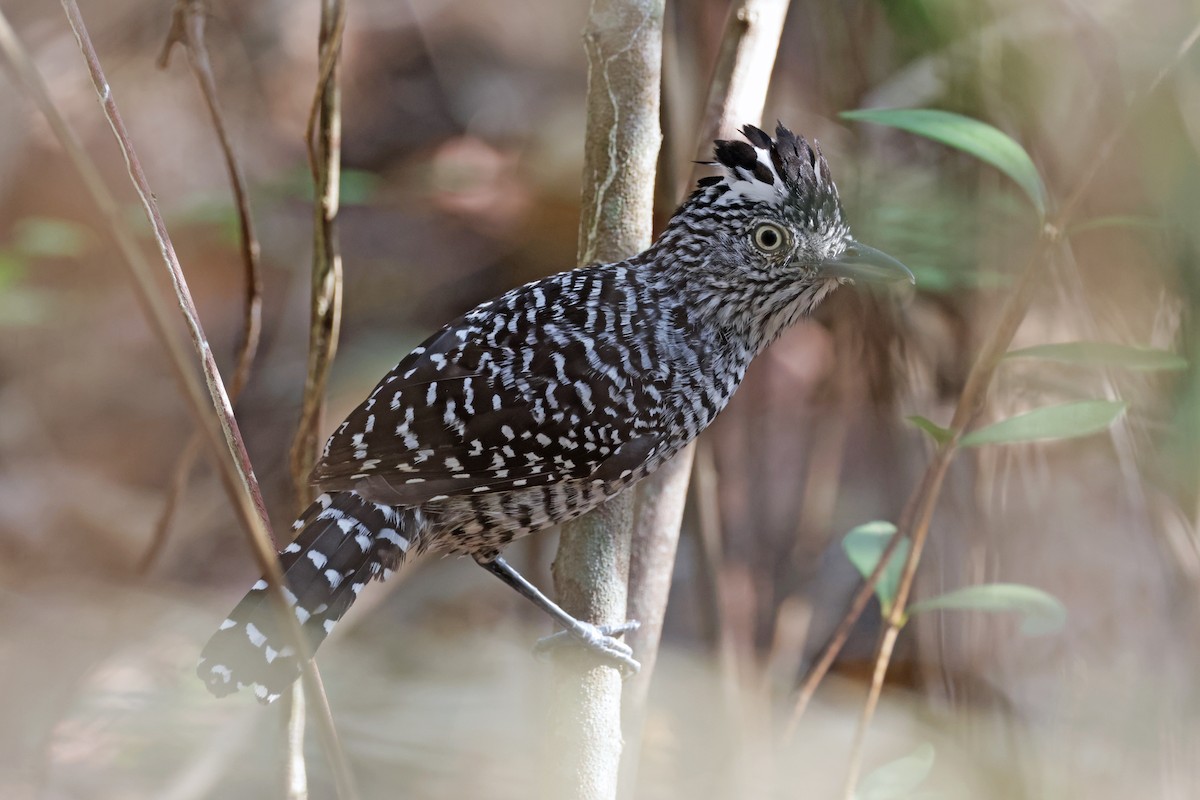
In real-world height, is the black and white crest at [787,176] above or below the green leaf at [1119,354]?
above

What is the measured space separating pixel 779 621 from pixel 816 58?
6.24 ft

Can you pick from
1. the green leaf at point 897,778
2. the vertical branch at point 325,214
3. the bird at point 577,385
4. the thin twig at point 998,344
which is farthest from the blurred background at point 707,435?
the vertical branch at point 325,214

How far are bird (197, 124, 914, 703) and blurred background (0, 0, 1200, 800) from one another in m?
0.50

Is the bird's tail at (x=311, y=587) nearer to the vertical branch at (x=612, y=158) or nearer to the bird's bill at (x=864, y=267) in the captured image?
the vertical branch at (x=612, y=158)

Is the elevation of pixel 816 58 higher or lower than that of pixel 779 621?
higher

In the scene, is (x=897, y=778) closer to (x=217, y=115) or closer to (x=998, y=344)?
(x=998, y=344)

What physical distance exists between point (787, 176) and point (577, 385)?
57 centimetres

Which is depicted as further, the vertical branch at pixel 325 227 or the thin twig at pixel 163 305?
the vertical branch at pixel 325 227

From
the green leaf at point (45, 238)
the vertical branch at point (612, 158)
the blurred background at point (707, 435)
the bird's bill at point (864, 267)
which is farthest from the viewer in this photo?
the green leaf at point (45, 238)

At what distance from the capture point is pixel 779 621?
364 centimetres

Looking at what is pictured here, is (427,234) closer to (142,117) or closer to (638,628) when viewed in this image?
(142,117)

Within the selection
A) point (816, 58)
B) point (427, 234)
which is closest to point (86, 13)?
point (427, 234)

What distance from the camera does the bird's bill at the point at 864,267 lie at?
6.36ft

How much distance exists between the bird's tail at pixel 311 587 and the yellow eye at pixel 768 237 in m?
0.87
